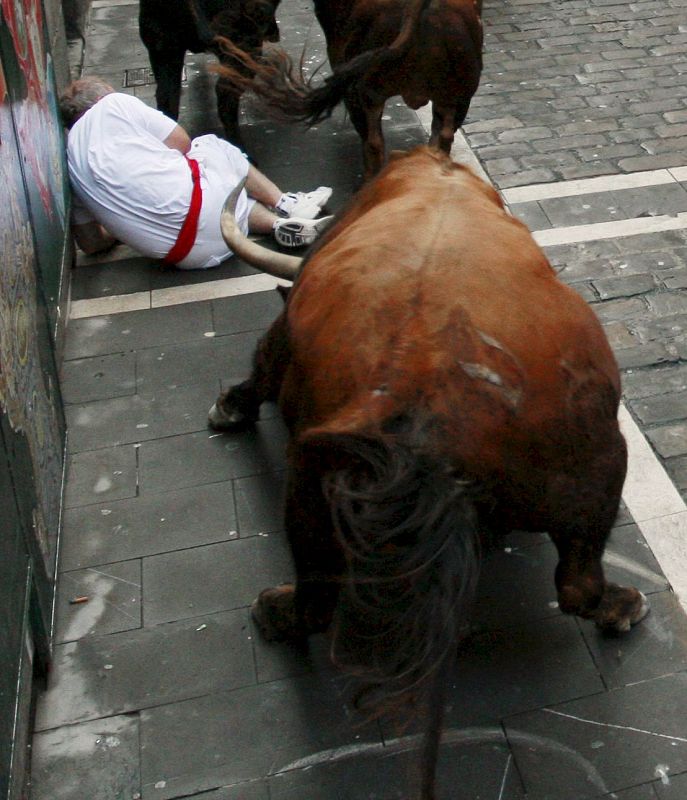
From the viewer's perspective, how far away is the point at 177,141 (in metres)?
5.86

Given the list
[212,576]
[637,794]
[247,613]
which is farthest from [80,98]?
[637,794]

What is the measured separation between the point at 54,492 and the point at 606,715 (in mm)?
2163

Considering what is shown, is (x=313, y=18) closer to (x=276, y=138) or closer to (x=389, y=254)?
(x=276, y=138)

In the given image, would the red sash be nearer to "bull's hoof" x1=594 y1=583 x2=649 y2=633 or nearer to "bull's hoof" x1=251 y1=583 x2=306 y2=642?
"bull's hoof" x1=251 y1=583 x2=306 y2=642

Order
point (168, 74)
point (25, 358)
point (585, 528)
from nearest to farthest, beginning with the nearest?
point (585, 528), point (25, 358), point (168, 74)

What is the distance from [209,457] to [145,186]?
1844 mm

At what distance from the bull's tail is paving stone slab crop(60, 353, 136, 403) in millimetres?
2590

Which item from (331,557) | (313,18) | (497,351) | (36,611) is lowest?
(313,18)

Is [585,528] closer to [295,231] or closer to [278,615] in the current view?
[278,615]

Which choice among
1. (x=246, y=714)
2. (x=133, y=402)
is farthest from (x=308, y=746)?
(x=133, y=402)

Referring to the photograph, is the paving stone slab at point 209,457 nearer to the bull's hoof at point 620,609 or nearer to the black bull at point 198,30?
the bull's hoof at point 620,609

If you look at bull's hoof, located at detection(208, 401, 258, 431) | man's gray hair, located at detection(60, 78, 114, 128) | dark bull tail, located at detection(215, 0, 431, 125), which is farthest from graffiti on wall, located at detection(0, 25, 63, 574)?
man's gray hair, located at detection(60, 78, 114, 128)

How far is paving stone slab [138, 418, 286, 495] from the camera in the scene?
4.26 m

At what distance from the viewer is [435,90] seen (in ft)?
19.1
